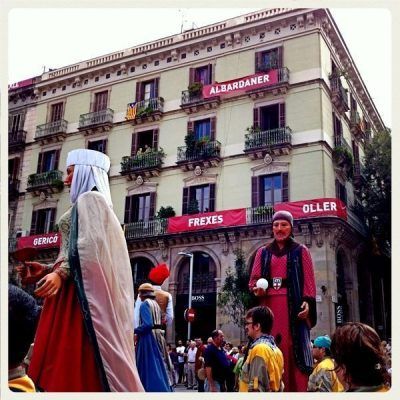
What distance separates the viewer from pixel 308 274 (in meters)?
4.37

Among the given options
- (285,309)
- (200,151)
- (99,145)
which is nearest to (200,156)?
(200,151)

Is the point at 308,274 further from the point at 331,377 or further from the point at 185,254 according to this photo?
the point at 185,254

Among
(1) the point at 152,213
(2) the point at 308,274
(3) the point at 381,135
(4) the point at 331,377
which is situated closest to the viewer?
(4) the point at 331,377

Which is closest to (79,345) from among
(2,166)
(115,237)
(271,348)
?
(115,237)

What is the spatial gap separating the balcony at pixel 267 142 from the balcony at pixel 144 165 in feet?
13.9

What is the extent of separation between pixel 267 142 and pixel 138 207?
265 inches

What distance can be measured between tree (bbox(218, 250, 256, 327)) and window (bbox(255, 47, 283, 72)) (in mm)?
7837

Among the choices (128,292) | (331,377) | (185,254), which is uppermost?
(185,254)

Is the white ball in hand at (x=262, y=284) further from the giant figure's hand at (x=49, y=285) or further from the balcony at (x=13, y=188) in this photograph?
A: the balcony at (x=13, y=188)

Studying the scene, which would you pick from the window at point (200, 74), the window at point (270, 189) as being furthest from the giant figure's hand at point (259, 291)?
the window at point (200, 74)

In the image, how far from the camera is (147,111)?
22.8 metres

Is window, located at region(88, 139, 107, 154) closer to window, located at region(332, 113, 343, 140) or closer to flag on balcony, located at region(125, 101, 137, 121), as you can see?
flag on balcony, located at region(125, 101, 137, 121)

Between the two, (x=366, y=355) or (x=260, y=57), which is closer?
(x=366, y=355)

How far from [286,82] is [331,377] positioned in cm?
1741
